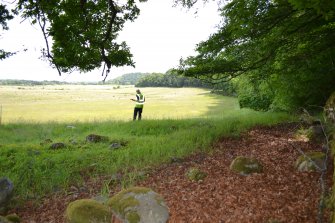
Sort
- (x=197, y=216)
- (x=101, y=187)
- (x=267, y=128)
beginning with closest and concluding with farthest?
1. (x=197, y=216)
2. (x=101, y=187)
3. (x=267, y=128)

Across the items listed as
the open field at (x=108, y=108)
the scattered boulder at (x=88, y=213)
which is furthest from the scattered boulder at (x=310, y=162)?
the open field at (x=108, y=108)

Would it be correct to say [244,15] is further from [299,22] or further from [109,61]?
[109,61]

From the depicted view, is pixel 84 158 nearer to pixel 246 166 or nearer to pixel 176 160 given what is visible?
pixel 176 160

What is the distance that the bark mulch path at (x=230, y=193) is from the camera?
194 inches

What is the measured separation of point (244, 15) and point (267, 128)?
22.1 feet

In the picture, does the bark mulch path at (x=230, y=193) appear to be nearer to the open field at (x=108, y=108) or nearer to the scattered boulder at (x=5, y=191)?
the scattered boulder at (x=5, y=191)

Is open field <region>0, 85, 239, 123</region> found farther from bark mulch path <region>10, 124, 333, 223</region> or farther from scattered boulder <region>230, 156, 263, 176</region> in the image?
scattered boulder <region>230, 156, 263, 176</region>

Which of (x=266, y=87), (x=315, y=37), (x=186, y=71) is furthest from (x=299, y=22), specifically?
(x=266, y=87)

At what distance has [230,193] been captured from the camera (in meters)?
5.80

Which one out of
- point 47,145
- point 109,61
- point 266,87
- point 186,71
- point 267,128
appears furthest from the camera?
point 266,87

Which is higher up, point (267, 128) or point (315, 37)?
point (315, 37)

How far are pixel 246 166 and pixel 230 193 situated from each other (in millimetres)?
1359

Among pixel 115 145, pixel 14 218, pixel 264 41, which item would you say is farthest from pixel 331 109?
pixel 14 218

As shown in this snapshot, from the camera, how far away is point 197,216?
508 centimetres
